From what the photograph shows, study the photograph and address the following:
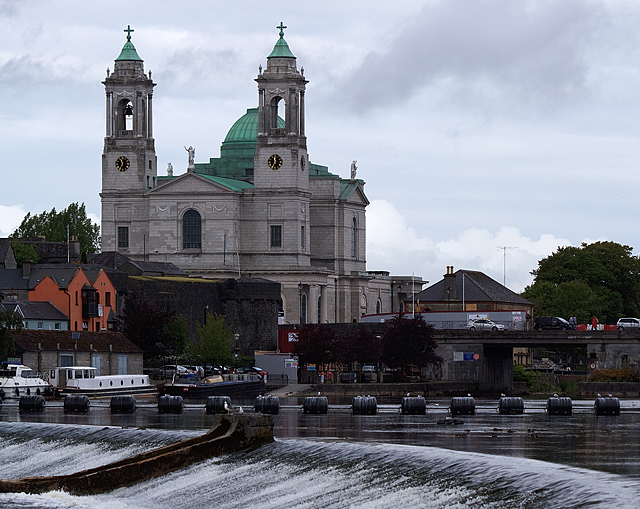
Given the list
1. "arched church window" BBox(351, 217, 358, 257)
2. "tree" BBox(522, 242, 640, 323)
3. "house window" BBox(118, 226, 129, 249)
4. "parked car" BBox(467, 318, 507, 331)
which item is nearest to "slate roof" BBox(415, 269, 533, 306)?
"tree" BBox(522, 242, 640, 323)

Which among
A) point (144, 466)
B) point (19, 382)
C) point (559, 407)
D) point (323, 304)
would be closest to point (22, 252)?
point (323, 304)

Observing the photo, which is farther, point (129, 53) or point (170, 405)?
point (129, 53)

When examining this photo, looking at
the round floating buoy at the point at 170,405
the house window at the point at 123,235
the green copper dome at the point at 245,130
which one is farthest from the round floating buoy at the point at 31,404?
the green copper dome at the point at 245,130

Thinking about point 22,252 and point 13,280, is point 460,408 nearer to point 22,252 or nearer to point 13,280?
point 13,280

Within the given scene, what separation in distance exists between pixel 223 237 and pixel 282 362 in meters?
38.4

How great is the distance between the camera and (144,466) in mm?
47594

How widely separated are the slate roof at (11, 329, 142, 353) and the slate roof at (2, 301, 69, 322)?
18.3 ft

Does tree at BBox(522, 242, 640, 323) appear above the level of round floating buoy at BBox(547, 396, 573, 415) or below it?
above

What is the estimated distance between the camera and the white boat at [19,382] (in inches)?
3627

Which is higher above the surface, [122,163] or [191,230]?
[122,163]

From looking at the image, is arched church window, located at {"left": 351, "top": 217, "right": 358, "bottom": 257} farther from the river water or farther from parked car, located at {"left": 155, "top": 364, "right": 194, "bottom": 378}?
the river water

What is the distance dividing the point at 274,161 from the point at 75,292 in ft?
174

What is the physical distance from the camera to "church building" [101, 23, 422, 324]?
557 ft

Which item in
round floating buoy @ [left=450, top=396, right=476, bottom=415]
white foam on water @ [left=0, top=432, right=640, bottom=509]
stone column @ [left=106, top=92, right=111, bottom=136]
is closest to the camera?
white foam on water @ [left=0, top=432, right=640, bottom=509]
